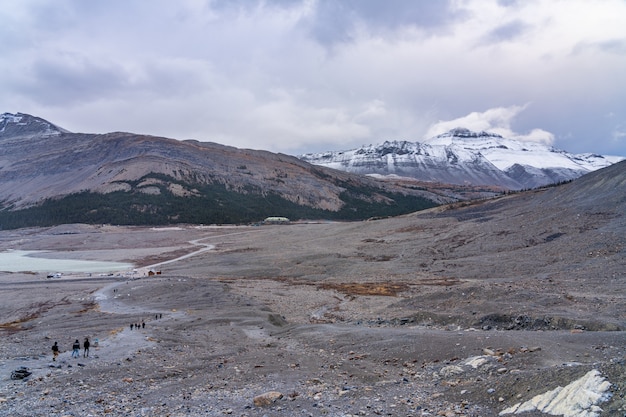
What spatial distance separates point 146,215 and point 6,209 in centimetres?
6398

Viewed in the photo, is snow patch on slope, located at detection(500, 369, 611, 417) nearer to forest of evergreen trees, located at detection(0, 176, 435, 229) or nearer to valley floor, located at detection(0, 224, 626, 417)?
valley floor, located at detection(0, 224, 626, 417)

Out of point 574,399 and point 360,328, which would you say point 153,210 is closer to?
point 360,328

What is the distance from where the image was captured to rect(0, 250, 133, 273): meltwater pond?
66125 millimetres

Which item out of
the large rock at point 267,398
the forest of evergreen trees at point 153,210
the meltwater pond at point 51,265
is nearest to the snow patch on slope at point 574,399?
the large rock at point 267,398

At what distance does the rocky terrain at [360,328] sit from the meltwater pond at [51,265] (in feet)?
19.2

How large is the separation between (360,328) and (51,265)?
61.7m

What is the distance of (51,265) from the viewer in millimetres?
71250

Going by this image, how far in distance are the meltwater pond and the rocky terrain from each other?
19.2 feet

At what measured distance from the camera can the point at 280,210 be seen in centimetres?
17538

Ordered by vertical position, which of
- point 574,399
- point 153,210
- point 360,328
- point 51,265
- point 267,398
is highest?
point 153,210

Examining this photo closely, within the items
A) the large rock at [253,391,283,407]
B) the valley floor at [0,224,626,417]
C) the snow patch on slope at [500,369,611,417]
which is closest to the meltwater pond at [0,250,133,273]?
the valley floor at [0,224,626,417]

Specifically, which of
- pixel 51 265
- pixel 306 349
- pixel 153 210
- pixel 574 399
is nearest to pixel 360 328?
pixel 306 349

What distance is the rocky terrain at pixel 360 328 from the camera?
13375mm

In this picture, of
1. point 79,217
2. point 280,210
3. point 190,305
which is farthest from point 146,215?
point 190,305
